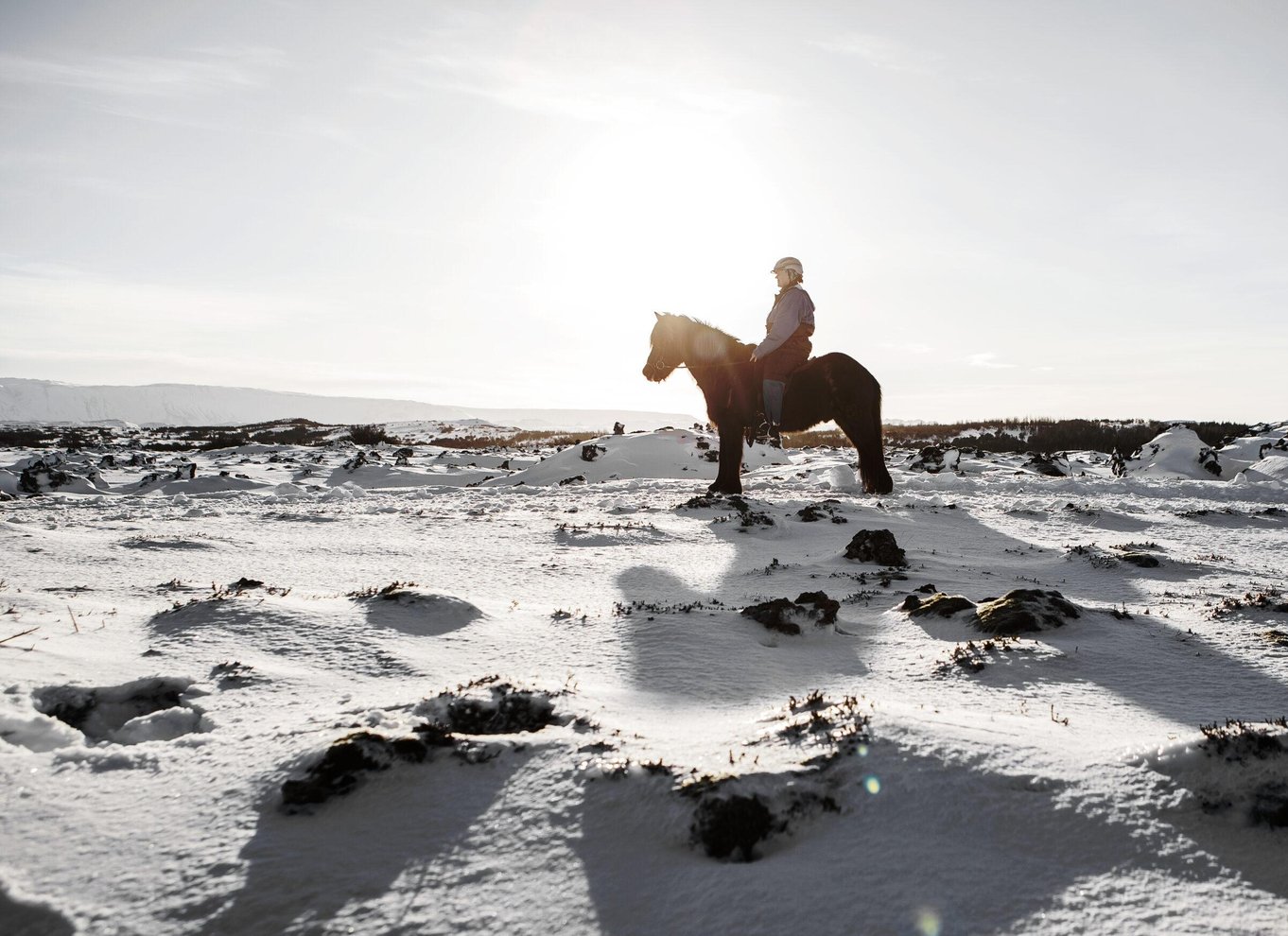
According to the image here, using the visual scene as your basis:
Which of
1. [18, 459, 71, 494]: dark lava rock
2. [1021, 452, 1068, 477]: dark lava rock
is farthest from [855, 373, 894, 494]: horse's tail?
[18, 459, 71, 494]: dark lava rock

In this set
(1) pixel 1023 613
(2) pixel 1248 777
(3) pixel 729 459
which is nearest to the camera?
(2) pixel 1248 777

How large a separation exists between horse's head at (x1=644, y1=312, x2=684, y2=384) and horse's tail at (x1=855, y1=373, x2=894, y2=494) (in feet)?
8.91

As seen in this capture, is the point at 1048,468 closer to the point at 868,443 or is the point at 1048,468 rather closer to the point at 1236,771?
the point at 868,443

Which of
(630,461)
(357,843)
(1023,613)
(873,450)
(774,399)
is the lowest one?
(357,843)

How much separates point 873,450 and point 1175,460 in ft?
25.7

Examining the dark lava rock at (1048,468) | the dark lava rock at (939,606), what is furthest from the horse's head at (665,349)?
the dark lava rock at (1048,468)

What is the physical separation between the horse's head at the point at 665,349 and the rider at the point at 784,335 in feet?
3.87

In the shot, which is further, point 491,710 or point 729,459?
point 729,459

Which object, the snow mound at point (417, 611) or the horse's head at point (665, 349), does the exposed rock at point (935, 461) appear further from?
the snow mound at point (417, 611)

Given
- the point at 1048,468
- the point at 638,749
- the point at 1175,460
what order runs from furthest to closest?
the point at 1175,460, the point at 1048,468, the point at 638,749

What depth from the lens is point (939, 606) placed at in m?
3.86

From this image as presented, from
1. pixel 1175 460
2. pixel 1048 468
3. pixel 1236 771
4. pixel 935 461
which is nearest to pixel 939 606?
pixel 1236 771

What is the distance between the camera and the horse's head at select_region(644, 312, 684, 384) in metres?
9.82

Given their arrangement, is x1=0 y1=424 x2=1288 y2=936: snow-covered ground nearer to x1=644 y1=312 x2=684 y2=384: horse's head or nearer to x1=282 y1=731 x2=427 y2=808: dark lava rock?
x1=282 y1=731 x2=427 y2=808: dark lava rock
